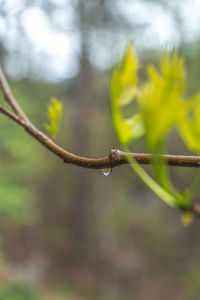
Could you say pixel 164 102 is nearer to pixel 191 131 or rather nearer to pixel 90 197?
pixel 191 131

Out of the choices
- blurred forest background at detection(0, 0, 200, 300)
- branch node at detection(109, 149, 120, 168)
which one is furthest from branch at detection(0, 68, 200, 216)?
blurred forest background at detection(0, 0, 200, 300)

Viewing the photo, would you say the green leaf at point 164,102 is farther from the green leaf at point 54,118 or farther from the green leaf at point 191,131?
the green leaf at point 54,118

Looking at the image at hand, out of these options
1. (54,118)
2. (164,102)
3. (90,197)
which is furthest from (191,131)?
(90,197)

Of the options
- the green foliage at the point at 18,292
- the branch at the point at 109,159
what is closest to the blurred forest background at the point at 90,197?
the green foliage at the point at 18,292

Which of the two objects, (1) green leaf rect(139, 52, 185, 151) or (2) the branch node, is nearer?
(1) green leaf rect(139, 52, 185, 151)

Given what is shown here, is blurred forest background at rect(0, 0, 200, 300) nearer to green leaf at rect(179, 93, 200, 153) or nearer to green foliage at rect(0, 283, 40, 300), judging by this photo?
green foliage at rect(0, 283, 40, 300)
